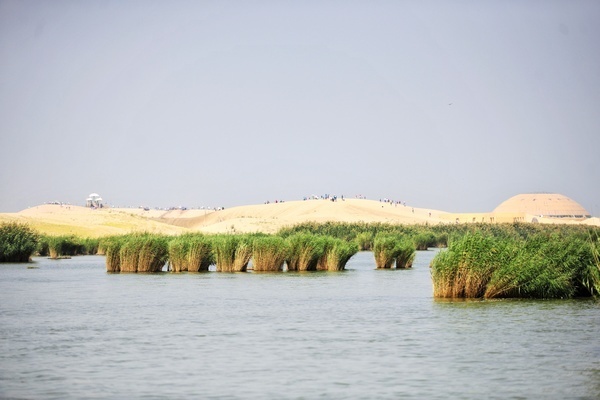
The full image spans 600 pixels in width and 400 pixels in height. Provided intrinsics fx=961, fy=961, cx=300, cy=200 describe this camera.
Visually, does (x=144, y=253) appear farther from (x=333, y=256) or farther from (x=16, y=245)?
(x=16, y=245)

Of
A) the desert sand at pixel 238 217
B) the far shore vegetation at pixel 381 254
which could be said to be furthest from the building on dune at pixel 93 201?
the far shore vegetation at pixel 381 254

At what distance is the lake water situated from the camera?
1442cm

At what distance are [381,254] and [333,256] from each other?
291 centimetres

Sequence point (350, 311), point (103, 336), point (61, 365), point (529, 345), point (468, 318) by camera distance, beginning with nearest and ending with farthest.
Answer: point (61, 365)
point (529, 345)
point (103, 336)
point (468, 318)
point (350, 311)

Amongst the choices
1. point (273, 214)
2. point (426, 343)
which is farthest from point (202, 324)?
point (273, 214)

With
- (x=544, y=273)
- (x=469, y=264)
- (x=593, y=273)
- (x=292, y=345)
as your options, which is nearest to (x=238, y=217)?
(x=544, y=273)

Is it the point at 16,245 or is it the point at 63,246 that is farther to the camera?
the point at 63,246

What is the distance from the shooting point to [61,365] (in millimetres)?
16312

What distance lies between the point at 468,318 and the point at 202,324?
19.8 feet

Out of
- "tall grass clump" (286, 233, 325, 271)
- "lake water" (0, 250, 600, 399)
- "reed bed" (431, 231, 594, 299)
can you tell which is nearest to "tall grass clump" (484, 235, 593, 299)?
"reed bed" (431, 231, 594, 299)

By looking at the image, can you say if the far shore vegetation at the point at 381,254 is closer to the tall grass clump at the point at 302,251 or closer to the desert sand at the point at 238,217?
the tall grass clump at the point at 302,251

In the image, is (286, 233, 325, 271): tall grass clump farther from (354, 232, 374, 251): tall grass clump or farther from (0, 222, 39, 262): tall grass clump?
(354, 232, 374, 251): tall grass clump

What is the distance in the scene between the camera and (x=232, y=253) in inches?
1560

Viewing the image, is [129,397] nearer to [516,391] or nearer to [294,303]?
[516,391]
